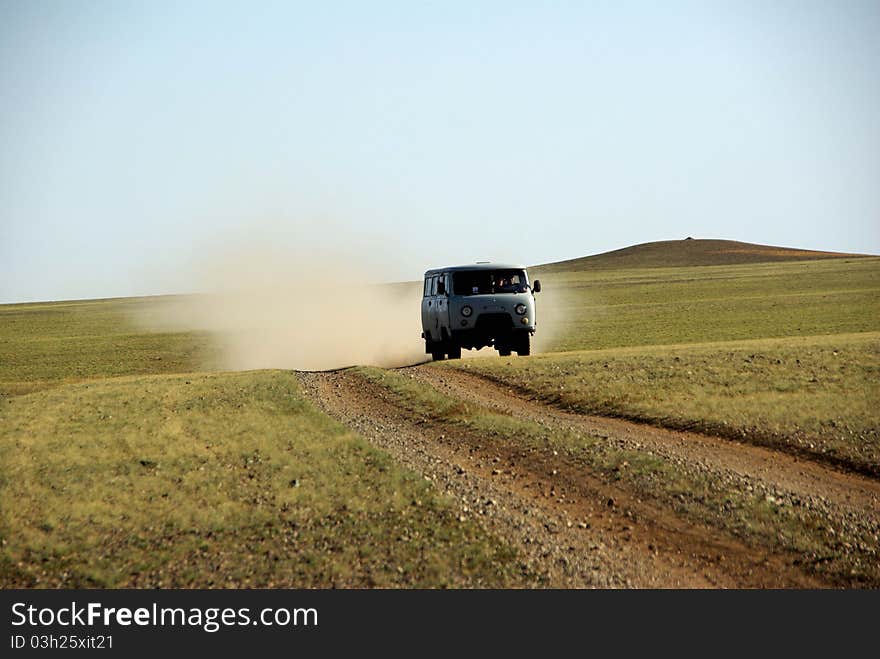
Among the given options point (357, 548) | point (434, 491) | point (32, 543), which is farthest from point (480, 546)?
point (32, 543)

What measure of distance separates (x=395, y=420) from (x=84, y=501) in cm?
801

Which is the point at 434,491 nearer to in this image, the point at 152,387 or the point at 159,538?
the point at 159,538

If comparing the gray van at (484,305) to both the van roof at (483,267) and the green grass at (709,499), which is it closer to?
the van roof at (483,267)

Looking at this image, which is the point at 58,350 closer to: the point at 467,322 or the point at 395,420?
the point at 467,322

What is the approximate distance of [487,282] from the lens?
33094 millimetres

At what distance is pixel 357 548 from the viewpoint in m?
13.0

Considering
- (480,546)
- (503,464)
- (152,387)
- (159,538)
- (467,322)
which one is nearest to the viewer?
(480,546)

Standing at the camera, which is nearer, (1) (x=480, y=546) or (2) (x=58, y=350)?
(1) (x=480, y=546)

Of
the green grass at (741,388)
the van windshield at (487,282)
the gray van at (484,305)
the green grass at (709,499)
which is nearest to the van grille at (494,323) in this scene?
the gray van at (484,305)

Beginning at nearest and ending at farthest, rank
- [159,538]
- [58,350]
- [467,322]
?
[159,538] < [467,322] < [58,350]

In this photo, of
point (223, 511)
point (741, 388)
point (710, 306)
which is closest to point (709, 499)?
point (223, 511)

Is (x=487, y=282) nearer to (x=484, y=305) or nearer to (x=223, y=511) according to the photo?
(x=484, y=305)

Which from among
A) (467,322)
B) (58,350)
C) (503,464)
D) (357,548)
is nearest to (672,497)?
(503,464)

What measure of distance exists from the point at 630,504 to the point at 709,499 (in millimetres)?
1183
